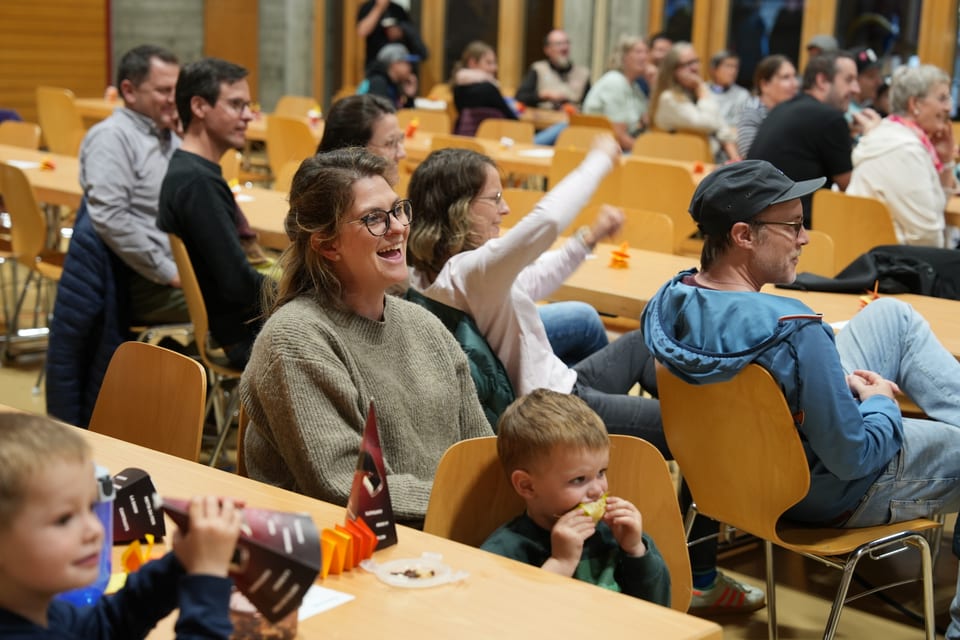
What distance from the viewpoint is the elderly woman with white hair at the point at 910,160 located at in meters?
5.22

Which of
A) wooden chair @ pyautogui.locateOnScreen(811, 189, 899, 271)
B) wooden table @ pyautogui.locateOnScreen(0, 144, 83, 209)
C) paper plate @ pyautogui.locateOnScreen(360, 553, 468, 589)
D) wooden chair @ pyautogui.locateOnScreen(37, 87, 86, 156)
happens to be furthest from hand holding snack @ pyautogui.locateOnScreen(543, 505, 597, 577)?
wooden chair @ pyautogui.locateOnScreen(37, 87, 86, 156)

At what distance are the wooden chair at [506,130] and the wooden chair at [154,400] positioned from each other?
231 inches

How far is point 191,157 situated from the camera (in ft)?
13.3

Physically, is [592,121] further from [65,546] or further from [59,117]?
[65,546]

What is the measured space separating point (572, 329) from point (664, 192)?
92.0 inches

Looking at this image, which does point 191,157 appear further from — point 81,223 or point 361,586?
point 361,586

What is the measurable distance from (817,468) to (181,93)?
2505 mm

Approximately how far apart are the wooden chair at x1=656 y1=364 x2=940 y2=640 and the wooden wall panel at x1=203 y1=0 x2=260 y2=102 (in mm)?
11832

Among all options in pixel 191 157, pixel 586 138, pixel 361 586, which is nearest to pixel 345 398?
pixel 361 586

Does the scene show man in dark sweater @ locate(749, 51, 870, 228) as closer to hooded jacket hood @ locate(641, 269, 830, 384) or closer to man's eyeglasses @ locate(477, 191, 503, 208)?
man's eyeglasses @ locate(477, 191, 503, 208)

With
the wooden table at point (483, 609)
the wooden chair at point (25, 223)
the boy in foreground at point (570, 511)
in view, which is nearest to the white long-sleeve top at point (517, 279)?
the boy in foreground at point (570, 511)

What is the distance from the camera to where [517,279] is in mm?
3363

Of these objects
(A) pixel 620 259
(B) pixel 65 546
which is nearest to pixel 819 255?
(A) pixel 620 259

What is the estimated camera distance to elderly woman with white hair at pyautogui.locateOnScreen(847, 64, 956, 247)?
5.22 m
